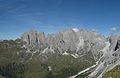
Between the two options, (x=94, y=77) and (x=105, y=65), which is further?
(x=105, y=65)

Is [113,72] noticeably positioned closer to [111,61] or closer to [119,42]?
[111,61]

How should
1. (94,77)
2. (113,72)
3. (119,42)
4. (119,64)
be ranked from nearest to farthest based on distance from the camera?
(113,72) → (119,64) → (94,77) → (119,42)

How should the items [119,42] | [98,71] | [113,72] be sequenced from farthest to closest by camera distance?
[119,42] < [98,71] < [113,72]

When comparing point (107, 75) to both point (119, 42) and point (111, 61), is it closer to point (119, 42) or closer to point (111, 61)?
point (111, 61)

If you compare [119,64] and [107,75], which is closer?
[107,75]

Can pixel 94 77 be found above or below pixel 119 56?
below

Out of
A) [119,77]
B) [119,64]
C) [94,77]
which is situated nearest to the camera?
[119,77]

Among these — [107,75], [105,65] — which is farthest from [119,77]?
[105,65]

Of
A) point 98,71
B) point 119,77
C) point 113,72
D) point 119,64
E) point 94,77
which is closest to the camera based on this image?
point 119,77

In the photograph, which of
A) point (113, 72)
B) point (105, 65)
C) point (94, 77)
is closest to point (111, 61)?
point (105, 65)
